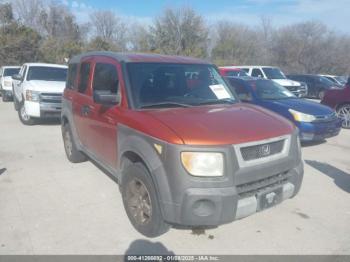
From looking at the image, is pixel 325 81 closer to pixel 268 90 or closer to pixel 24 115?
pixel 268 90

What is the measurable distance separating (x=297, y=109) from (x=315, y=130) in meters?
0.59

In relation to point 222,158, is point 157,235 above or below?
below

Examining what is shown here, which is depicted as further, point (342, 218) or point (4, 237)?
point (342, 218)

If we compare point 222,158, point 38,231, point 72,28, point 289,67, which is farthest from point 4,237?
point 72,28

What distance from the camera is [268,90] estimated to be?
8414 millimetres

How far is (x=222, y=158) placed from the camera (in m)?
3.06

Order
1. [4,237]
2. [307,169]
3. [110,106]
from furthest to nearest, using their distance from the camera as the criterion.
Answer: [307,169]
[110,106]
[4,237]

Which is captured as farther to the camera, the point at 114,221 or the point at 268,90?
the point at 268,90

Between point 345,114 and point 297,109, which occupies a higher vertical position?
point 297,109

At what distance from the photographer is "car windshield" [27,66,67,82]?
422 inches

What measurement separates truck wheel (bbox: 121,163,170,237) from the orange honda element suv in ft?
0.04

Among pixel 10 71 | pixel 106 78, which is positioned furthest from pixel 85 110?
pixel 10 71

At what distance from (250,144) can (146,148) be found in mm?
1015

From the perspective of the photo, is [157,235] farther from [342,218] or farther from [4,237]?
[342,218]
